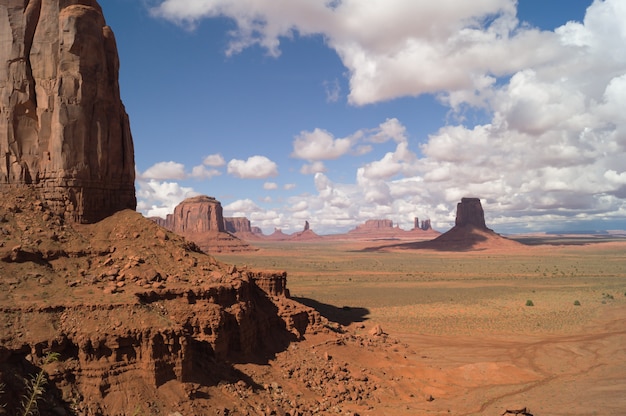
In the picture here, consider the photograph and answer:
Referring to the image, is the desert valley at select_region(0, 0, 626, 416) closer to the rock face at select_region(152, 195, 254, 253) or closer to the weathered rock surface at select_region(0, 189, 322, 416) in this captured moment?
the weathered rock surface at select_region(0, 189, 322, 416)

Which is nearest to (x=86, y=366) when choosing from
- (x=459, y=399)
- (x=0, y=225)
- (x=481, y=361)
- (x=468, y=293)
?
(x=0, y=225)

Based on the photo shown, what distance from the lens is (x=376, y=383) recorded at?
21.9 metres

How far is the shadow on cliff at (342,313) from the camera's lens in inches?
1431

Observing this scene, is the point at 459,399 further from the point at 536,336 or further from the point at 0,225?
the point at 0,225

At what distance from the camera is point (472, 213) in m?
180

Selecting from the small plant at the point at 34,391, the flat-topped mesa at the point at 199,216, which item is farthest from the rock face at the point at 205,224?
the small plant at the point at 34,391

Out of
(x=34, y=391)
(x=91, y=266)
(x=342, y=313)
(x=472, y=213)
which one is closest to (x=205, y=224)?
(x=472, y=213)

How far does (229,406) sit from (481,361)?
61.5 feet

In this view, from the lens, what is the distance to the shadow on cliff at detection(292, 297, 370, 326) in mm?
36344

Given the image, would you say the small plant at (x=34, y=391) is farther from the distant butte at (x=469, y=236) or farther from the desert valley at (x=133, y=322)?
the distant butte at (x=469, y=236)

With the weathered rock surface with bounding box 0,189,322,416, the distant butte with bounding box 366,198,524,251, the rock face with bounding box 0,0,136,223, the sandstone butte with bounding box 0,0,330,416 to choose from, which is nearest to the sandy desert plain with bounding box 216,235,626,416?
the weathered rock surface with bounding box 0,189,322,416

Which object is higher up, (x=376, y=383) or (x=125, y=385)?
(x=125, y=385)

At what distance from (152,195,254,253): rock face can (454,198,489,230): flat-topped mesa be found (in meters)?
89.6

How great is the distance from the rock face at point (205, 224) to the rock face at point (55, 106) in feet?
401
